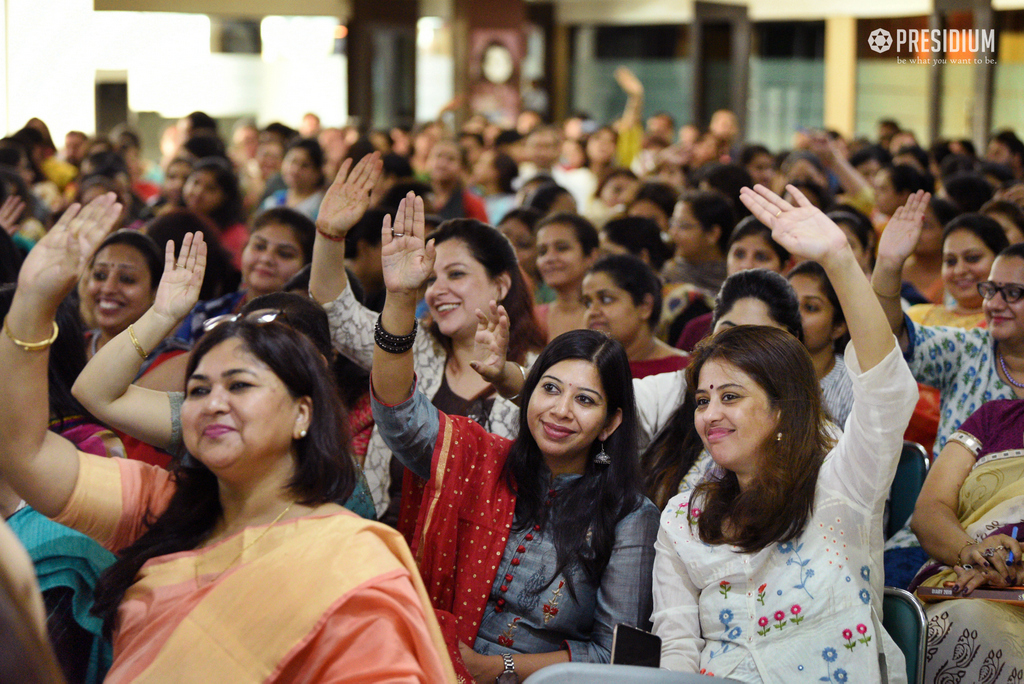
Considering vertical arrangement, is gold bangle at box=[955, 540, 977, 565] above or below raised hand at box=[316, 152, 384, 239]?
below

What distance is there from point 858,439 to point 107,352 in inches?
50.6

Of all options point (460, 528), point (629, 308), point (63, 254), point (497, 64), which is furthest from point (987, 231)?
point (497, 64)

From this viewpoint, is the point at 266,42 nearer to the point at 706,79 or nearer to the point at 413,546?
the point at 706,79

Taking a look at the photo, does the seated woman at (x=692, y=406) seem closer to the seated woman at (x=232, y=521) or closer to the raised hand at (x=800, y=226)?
the raised hand at (x=800, y=226)

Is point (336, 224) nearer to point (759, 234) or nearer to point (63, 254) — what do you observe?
point (63, 254)

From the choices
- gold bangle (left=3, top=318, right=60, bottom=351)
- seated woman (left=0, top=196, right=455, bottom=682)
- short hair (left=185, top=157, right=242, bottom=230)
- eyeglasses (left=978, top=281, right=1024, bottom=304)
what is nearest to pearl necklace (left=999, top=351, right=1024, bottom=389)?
eyeglasses (left=978, top=281, right=1024, bottom=304)

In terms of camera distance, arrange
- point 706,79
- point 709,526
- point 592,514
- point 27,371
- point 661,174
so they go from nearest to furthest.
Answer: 1. point 27,371
2. point 709,526
3. point 592,514
4. point 661,174
5. point 706,79

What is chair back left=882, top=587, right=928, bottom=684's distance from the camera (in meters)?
1.81

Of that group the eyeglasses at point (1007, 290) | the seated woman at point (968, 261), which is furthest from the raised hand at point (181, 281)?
the seated woman at point (968, 261)

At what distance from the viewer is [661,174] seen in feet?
23.3

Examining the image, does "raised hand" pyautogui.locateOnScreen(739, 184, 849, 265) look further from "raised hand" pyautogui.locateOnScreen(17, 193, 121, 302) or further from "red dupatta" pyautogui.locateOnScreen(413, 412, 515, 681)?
"raised hand" pyautogui.locateOnScreen(17, 193, 121, 302)

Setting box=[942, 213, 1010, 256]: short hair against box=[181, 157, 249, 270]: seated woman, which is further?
box=[181, 157, 249, 270]: seated woman

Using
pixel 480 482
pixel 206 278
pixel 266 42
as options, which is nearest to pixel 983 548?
pixel 480 482

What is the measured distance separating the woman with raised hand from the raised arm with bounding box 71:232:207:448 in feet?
1.63
